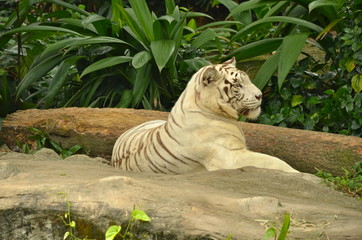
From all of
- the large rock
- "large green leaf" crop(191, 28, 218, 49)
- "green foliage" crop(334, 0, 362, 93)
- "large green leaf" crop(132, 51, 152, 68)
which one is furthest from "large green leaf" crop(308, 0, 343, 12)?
the large rock

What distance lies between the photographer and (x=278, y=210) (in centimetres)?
309

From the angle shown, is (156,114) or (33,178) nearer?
(33,178)

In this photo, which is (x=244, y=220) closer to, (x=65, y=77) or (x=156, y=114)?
(x=156, y=114)

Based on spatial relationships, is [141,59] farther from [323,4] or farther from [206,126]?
[206,126]

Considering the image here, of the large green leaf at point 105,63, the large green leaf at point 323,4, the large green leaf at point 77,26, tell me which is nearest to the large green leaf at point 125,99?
the large green leaf at point 105,63

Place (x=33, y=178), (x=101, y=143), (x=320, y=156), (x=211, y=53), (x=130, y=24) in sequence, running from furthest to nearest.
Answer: (x=211, y=53), (x=130, y=24), (x=101, y=143), (x=320, y=156), (x=33, y=178)

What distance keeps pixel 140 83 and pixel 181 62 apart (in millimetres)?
627

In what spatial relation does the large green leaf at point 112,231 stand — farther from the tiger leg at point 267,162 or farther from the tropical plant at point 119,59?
the tropical plant at point 119,59

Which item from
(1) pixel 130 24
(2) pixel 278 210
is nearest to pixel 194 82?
(2) pixel 278 210

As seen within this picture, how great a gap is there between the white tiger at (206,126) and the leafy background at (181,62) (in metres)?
1.74

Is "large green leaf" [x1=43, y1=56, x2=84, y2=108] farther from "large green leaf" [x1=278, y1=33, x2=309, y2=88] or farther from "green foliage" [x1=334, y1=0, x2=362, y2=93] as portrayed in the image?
"green foliage" [x1=334, y1=0, x2=362, y2=93]

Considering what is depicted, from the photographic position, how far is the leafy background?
23.2 feet

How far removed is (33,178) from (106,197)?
688 mm

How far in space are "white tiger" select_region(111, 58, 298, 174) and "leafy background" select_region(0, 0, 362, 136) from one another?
1741 mm
